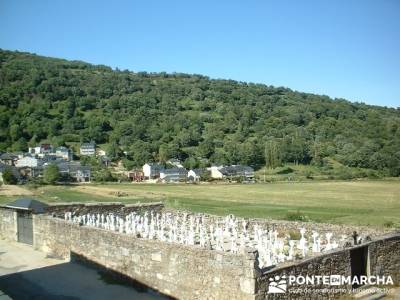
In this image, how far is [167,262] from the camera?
538 inches

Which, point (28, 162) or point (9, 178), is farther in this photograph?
point (28, 162)

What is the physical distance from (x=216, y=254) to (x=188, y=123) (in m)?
137

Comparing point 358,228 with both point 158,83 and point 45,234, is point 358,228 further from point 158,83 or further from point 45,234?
point 158,83

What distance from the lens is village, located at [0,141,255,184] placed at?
10094 centimetres

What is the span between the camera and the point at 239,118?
152m

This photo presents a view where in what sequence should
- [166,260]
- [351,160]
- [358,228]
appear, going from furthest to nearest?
[351,160], [358,228], [166,260]

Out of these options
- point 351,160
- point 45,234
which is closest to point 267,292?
point 45,234

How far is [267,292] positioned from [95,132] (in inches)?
5139

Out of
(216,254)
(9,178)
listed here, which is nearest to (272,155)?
(9,178)

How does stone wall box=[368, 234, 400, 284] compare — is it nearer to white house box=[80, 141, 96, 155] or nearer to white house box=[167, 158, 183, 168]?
white house box=[167, 158, 183, 168]

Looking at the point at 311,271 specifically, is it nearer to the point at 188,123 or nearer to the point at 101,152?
the point at 101,152

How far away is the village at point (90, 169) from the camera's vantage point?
101m

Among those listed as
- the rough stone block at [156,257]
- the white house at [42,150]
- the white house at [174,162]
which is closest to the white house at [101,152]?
the white house at [42,150]

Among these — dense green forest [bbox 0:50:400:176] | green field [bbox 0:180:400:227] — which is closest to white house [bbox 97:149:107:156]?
dense green forest [bbox 0:50:400:176]
